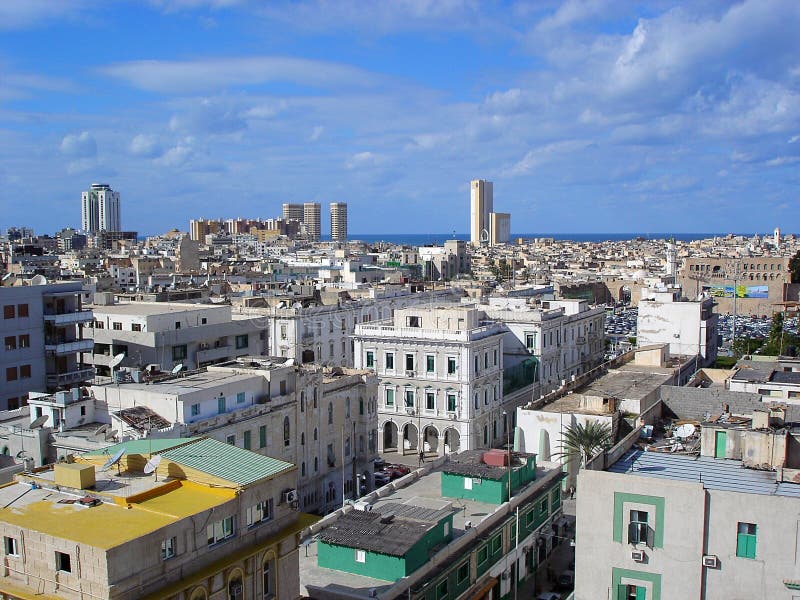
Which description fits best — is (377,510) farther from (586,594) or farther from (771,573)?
(771,573)

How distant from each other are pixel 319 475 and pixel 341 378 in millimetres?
5237

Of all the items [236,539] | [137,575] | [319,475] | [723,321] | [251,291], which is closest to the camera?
[137,575]

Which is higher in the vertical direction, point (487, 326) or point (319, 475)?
point (487, 326)

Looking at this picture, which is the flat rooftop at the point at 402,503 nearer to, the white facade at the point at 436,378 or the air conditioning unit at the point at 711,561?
the air conditioning unit at the point at 711,561

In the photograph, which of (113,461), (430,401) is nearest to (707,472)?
(113,461)

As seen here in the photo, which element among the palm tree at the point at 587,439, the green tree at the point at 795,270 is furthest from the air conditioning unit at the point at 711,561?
the green tree at the point at 795,270

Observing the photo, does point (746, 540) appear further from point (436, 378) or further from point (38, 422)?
point (436, 378)

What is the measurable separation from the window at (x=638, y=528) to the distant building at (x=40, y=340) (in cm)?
3501

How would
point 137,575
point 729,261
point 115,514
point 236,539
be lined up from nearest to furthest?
point 137,575 → point 115,514 → point 236,539 → point 729,261

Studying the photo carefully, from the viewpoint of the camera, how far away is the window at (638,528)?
66.4 ft

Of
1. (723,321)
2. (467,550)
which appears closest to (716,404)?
(467,550)

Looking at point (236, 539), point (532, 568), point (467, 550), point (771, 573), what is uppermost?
point (236, 539)

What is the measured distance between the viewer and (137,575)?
15.6 m

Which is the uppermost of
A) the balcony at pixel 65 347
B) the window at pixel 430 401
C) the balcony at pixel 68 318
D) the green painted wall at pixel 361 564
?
the balcony at pixel 68 318
